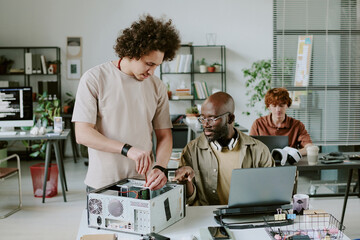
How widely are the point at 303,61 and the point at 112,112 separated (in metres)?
3.79

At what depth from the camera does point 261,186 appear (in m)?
1.72

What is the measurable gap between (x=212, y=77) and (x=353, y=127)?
2.50 metres

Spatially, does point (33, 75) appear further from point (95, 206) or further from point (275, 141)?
point (95, 206)

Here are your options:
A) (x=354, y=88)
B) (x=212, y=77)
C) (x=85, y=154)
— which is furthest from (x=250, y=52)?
(x=85, y=154)

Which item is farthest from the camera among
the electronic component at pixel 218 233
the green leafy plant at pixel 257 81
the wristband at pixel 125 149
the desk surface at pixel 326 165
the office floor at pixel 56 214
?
the green leafy plant at pixel 257 81

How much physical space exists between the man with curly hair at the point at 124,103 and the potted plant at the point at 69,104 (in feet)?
16.1

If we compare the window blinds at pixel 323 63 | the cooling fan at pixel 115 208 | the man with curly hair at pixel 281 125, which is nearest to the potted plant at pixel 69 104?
the window blinds at pixel 323 63

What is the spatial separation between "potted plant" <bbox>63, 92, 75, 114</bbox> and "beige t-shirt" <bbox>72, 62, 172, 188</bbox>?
4.91 m

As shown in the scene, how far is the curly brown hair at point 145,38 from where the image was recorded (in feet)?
5.90

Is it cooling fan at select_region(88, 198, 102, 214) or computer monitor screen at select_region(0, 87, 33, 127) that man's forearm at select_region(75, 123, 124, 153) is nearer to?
cooling fan at select_region(88, 198, 102, 214)

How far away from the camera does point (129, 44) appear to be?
182 centimetres

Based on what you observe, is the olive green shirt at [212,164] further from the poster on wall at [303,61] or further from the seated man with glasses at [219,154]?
the poster on wall at [303,61]

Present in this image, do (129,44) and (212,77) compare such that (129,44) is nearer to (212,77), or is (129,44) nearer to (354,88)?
(354,88)

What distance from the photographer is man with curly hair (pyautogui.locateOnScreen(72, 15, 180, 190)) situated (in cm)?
182
